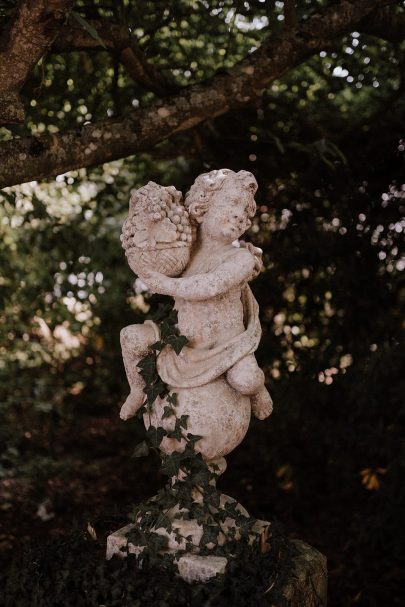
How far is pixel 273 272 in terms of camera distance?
5.07m

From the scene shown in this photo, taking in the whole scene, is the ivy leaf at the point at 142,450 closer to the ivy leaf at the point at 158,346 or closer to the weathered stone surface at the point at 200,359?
the weathered stone surface at the point at 200,359

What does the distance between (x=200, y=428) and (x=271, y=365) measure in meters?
2.41

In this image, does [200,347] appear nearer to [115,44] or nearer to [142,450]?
[142,450]

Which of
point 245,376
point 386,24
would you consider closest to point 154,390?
point 245,376

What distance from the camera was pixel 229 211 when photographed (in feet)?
9.37

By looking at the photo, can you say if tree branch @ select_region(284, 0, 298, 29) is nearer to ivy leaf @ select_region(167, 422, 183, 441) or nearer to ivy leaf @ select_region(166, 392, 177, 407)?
ivy leaf @ select_region(166, 392, 177, 407)

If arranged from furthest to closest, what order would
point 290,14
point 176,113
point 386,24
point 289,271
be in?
point 289,271 → point 386,24 → point 290,14 → point 176,113

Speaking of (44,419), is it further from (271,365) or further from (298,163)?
(298,163)

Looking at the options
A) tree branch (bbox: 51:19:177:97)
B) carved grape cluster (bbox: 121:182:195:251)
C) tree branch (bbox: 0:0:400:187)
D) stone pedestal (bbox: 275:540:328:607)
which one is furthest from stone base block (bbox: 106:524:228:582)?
tree branch (bbox: 51:19:177:97)

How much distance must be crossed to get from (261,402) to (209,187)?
36.2 inches

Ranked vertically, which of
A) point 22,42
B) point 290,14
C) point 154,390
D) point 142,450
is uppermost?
point 22,42

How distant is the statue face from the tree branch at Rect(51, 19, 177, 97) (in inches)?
37.6

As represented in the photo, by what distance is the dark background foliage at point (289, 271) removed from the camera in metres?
4.54

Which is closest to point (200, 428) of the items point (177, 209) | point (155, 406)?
point (155, 406)
